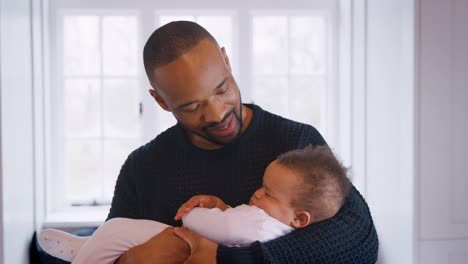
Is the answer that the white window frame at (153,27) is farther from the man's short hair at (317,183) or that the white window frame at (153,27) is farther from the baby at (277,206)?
the man's short hair at (317,183)

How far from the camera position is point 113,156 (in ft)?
10.0

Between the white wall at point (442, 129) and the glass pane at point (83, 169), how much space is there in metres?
1.66

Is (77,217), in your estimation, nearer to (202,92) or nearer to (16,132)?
(16,132)

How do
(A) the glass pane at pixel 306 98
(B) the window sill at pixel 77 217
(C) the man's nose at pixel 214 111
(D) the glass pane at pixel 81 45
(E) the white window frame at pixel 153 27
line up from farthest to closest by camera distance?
1. (A) the glass pane at pixel 306 98
2. (D) the glass pane at pixel 81 45
3. (E) the white window frame at pixel 153 27
4. (B) the window sill at pixel 77 217
5. (C) the man's nose at pixel 214 111

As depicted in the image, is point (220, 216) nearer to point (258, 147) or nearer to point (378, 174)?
point (258, 147)

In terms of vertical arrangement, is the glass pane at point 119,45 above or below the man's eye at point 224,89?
above

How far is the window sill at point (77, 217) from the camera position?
2.74 m

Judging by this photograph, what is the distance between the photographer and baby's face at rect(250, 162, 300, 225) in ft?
3.58

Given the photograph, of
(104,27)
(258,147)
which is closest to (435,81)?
(258,147)

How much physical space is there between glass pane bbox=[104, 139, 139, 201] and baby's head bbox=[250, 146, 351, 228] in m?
2.02

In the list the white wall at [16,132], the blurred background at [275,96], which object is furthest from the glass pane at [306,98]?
the white wall at [16,132]

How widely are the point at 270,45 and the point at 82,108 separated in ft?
3.40

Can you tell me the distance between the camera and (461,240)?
2.23m

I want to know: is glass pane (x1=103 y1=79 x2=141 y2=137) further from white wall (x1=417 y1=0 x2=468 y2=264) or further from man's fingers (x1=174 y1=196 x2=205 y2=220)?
man's fingers (x1=174 y1=196 x2=205 y2=220)
